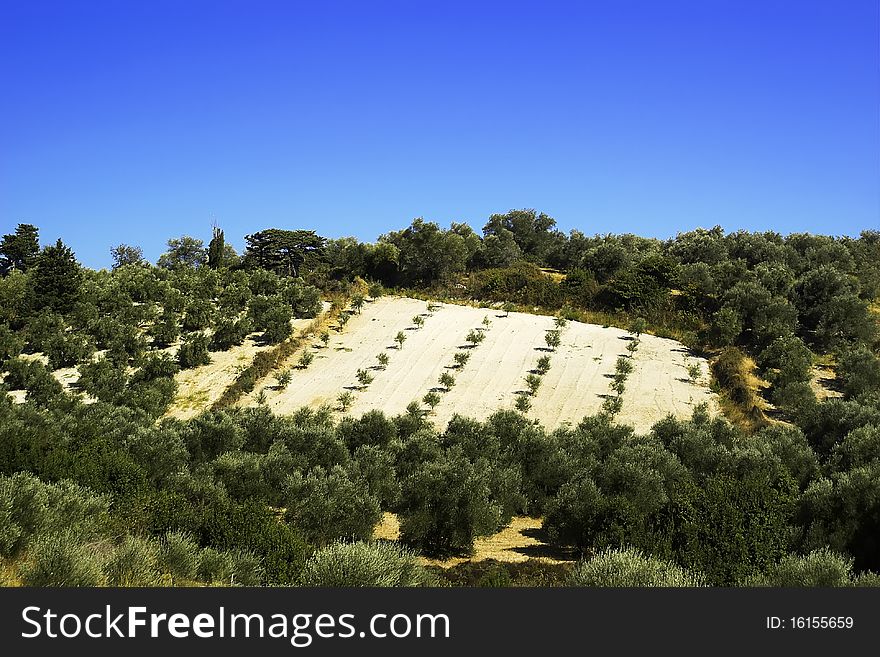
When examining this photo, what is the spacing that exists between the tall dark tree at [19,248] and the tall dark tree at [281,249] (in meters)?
27.0

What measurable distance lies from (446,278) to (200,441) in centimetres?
4539

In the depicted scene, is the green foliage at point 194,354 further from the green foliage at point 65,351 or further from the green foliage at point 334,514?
the green foliage at point 334,514

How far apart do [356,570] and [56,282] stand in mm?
54187

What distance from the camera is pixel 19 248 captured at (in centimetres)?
8475

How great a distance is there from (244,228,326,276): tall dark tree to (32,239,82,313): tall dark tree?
2523 cm

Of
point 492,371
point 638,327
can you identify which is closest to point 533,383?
point 492,371

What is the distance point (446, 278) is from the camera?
236 feet

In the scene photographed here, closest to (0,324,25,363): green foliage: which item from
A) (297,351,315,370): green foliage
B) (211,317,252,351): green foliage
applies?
(211,317,252,351): green foliage

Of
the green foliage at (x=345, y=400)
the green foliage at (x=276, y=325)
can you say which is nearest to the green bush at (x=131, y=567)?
the green foliage at (x=345, y=400)

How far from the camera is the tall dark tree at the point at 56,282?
56.2 metres

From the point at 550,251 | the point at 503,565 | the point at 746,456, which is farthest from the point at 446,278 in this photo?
the point at 503,565

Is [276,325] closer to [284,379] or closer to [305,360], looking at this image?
[305,360]

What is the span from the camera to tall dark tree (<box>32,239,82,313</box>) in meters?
56.2

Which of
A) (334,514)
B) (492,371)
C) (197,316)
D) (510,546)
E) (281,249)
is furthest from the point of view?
(281,249)
